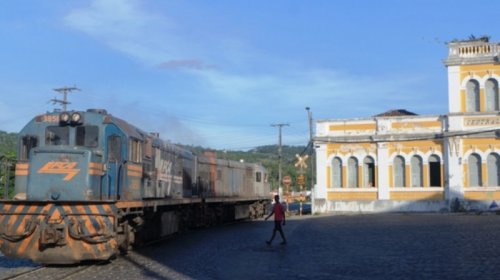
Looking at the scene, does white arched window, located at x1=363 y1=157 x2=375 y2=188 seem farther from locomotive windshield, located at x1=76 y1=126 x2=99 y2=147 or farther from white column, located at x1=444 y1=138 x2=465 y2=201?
locomotive windshield, located at x1=76 y1=126 x2=99 y2=147

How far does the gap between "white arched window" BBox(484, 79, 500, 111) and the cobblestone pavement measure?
18139 millimetres

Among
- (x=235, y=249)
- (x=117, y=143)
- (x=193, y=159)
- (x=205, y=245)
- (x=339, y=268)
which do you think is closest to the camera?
(x=339, y=268)

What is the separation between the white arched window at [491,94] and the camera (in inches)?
1501

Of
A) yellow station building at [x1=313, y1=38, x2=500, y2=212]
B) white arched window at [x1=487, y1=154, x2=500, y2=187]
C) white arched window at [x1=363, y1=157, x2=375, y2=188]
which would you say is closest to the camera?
white arched window at [x1=487, y1=154, x2=500, y2=187]

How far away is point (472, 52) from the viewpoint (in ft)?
127

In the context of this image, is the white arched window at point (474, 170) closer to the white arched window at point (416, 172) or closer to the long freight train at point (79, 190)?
the white arched window at point (416, 172)

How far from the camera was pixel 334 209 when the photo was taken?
41.6 meters

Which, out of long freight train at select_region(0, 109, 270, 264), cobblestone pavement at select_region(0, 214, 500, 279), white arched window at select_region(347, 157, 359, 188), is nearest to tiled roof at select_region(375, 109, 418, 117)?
white arched window at select_region(347, 157, 359, 188)

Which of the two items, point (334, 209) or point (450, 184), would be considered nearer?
point (450, 184)

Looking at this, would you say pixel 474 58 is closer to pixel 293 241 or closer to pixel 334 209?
pixel 334 209

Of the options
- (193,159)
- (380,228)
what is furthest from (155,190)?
(380,228)

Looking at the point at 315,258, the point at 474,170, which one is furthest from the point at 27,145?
the point at 474,170

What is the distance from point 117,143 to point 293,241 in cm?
793

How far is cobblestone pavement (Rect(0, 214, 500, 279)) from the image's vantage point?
12352 mm
